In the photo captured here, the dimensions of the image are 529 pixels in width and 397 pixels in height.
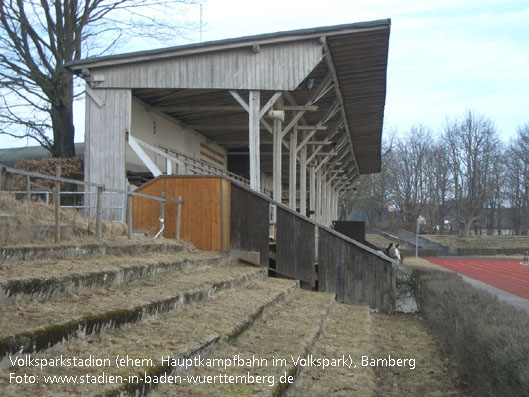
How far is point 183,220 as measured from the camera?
11.5 m

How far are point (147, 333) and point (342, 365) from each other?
2.22 meters

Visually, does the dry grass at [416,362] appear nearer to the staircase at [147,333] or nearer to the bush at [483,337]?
the bush at [483,337]

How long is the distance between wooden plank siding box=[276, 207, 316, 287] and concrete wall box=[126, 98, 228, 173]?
5244mm

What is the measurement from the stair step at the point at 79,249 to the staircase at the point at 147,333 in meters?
0.01

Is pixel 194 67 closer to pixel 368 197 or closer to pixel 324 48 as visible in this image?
pixel 324 48

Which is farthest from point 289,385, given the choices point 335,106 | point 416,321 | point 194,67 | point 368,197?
point 368,197

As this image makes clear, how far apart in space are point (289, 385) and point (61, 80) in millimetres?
17392

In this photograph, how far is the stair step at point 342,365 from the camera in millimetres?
5172

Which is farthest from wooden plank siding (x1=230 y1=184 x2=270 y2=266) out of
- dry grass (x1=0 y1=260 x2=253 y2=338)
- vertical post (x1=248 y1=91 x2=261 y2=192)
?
dry grass (x1=0 y1=260 x2=253 y2=338)

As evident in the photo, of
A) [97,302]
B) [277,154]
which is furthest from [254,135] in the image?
[97,302]

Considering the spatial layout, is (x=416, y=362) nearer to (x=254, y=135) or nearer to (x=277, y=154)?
(x=254, y=135)

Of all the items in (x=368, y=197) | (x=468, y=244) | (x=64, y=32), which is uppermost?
(x=64, y=32)

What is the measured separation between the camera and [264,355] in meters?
5.46

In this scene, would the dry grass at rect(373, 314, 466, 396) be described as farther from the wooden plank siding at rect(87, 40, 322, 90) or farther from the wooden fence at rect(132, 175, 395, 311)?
the wooden plank siding at rect(87, 40, 322, 90)
